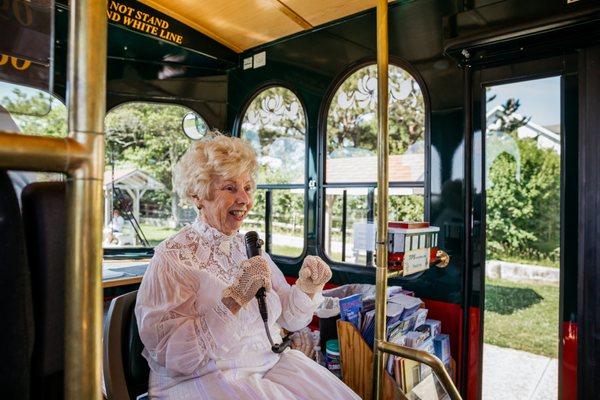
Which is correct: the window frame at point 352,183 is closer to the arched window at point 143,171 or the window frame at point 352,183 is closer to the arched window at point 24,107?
the arched window at point 143,171

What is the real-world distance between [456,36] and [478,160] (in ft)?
2.55

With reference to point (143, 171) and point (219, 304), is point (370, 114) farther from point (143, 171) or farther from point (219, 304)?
point (143, 171)

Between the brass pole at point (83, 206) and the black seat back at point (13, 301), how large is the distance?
6cm

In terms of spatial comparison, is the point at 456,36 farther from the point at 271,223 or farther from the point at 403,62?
the point at 271,223

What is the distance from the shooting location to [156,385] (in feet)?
4.63

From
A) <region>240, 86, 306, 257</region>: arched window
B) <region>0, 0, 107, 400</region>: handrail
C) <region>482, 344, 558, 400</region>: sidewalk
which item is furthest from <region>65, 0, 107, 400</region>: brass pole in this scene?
<region>240, 86, 306, 257</region>: arched window

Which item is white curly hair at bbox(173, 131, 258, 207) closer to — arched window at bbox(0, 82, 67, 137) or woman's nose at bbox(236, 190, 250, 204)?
woman's nose at bbox(236, 190, 250, 204)


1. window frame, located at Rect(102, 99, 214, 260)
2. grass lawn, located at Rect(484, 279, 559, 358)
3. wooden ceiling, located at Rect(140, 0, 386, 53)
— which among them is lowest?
grass lawn, located at Rect(484, 279, 559, 358)

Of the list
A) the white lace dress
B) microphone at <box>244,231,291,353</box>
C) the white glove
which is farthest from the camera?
the white glove

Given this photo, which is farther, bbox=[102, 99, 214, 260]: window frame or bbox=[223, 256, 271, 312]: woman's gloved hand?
bbox=[102, 99, 214, 260]: window frame

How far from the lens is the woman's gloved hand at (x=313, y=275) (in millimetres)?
1632

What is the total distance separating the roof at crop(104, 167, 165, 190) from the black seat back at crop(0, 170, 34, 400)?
3226 mm

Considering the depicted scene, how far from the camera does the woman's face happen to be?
5.55 feet

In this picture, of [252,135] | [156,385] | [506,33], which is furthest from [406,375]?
[252,135]
